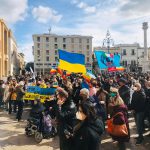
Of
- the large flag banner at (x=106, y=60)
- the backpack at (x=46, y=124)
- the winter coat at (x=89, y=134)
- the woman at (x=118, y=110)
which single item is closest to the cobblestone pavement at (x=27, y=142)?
the backpack at (x=46, y=124)

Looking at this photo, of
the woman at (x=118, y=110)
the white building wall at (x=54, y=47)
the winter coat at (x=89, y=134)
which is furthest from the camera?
the white building wall at (x=54, y=47)

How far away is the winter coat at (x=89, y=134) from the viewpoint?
5.40 meters

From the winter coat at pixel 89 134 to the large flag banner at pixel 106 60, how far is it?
38.4 feet

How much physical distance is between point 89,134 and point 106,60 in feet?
43.4

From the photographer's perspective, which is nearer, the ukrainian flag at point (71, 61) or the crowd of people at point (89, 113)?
the crowd of people at point (89, 113)

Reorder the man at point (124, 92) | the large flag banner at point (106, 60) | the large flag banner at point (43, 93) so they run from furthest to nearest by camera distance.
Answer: the large flag banner at point (106, 60)
the large flag banner at point (43, 93)
the man at point (124, 92)

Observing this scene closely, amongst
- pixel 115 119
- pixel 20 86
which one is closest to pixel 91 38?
pixel 20 86

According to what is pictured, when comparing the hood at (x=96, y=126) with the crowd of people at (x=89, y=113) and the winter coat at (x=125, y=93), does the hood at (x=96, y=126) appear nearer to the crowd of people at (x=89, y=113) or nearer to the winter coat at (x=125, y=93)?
the crowd of people at (x=89, y=113)

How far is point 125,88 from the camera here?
1095 centimetres

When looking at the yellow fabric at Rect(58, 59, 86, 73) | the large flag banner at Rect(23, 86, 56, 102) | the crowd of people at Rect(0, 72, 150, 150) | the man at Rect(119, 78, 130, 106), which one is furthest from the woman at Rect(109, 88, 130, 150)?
the yellow fabric at Rect(58, 59, 86, 73)

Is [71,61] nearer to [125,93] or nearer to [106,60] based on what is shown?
[125,93]

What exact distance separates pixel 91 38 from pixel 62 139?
9130cm

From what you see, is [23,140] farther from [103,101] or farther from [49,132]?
[103,101]

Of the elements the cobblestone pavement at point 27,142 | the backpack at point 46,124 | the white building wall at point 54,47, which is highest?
the white building wall at point 54,47
